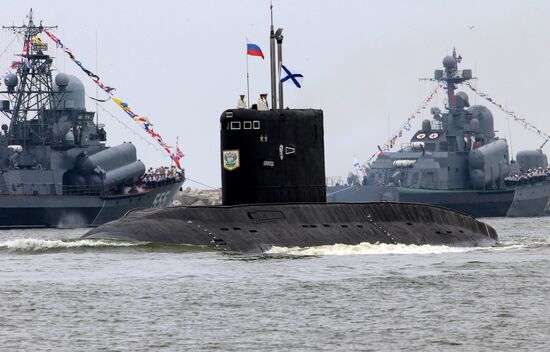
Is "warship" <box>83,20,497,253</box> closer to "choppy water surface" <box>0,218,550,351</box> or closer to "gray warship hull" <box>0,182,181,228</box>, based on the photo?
"choppy water surface" <box>0,218,550,351</box>

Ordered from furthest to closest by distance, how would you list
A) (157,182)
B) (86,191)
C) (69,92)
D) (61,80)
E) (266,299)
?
1. (157,182)
2. (69,92)
3. (61,80)
4. (86,191)
5. (266,299)

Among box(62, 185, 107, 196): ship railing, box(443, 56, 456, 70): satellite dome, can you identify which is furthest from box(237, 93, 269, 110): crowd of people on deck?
box(443, 56, 456, 70): satellite dome

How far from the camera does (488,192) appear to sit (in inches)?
4124

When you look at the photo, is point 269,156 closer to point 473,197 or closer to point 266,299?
point 266,299

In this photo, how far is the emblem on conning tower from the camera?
31.5 m

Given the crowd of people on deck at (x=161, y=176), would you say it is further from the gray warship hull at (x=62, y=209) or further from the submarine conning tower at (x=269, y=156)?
the submarine conning tower at (x=269, y=156)

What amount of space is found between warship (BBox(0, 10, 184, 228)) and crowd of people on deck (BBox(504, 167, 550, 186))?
118 feet

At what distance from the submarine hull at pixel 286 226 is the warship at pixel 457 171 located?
68979 mm

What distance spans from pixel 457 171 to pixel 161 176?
27205mm

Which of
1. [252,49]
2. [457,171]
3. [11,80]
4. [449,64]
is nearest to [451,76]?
[449,64]

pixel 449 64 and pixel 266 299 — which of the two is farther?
pixel 449 64

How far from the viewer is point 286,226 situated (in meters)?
30.4

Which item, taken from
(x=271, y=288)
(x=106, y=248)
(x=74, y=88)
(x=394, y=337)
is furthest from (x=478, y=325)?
(x=74, y=88)

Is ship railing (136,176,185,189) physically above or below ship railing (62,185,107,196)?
above
